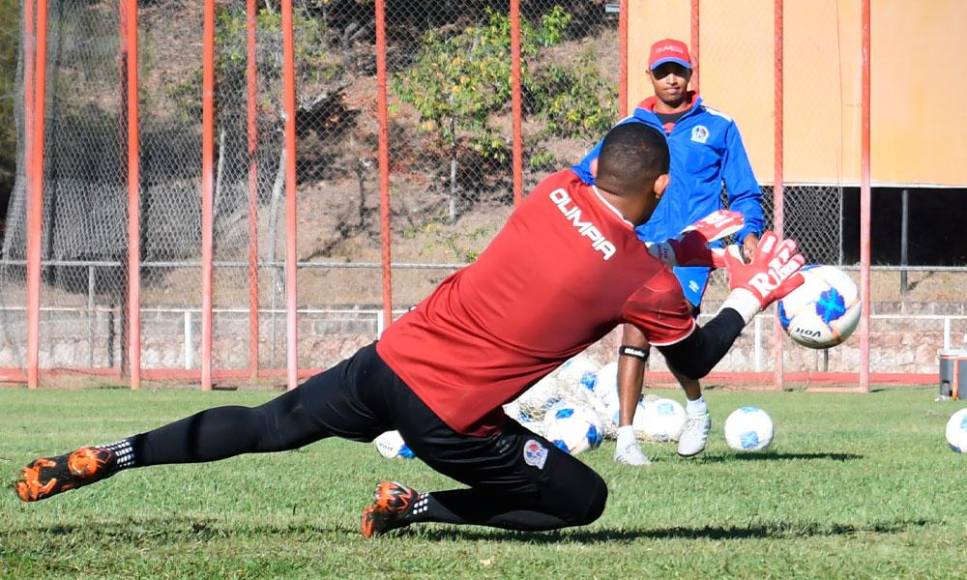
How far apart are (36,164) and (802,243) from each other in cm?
992

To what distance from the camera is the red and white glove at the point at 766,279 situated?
16.6 ft

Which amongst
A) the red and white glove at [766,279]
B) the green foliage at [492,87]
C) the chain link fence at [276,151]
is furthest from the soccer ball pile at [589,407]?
the green foliage at [492,87]

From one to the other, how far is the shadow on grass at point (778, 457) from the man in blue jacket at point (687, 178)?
0.91ft

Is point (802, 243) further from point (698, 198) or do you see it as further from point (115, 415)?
point (698, 198)

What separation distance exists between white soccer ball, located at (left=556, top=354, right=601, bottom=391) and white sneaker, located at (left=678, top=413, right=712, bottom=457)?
7.51 ft

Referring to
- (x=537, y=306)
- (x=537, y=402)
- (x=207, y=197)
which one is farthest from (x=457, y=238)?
(x=537, y=306)

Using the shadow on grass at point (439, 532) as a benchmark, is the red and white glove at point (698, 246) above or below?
above

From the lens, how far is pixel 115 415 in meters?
12.7

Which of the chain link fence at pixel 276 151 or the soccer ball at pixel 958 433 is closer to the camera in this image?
the soccer ball at pixel 958 433

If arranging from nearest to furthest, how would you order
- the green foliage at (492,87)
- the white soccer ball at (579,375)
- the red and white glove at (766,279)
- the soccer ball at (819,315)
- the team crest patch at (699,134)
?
the red and white glove at (766,279) < the soccer ball at (819,315) < the team crest patch at (699,134) < the white soccer ball at (579,375) < the green foliage at (492,87)

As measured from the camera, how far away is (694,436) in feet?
27.2

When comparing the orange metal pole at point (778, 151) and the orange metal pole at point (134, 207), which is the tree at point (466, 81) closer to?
the orange metal pole at point (778, 151)

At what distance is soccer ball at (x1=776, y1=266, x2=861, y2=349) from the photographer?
5.96 meters

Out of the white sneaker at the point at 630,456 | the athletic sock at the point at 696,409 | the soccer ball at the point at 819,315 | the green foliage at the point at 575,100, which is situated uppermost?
the green foliage at the point at 575,100
